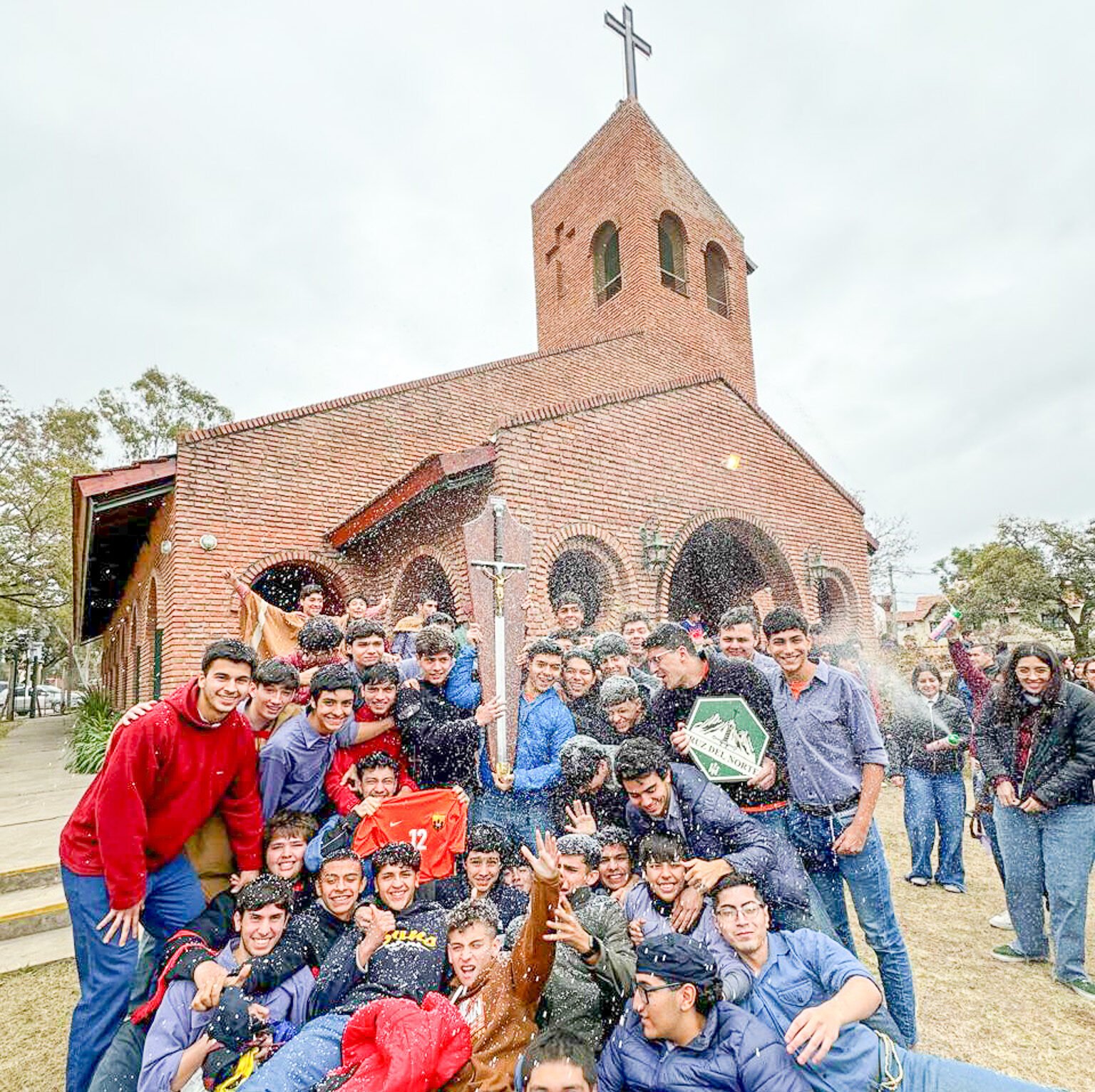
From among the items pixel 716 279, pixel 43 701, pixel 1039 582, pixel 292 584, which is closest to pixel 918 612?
pixel 1039 582

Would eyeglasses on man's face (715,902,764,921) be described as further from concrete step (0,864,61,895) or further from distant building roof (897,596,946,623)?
distant building roof (897,596,946,623)

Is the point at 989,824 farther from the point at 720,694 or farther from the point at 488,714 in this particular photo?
the point at 488,714

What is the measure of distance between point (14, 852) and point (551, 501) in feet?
19.9

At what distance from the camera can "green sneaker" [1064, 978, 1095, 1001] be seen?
352 centimetres

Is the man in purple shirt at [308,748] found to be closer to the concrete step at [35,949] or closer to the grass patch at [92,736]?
the concrete step at [35,949]

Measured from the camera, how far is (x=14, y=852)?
6.09 meters

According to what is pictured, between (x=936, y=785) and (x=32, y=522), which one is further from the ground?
(x=32, y=522)

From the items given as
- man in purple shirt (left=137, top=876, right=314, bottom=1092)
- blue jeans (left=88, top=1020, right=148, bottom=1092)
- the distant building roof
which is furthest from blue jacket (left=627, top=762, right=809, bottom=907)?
the distant building roof

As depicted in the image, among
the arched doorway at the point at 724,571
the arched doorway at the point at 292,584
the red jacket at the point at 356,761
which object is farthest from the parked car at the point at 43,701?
the red jacket at the point at 356,761

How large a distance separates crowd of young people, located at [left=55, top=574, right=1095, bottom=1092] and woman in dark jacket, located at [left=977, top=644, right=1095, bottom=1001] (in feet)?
0.05

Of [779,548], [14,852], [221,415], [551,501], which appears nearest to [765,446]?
[779,548]

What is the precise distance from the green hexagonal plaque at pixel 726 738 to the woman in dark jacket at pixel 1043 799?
179cm

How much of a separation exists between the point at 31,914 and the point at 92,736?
850 cm

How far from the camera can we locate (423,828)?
3502 millimetres
